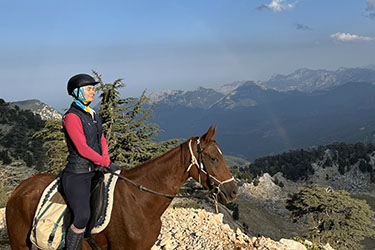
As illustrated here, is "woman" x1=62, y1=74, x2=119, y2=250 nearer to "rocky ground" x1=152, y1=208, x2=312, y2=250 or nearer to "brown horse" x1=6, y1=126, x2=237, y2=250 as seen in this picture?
"brown horse" x1=6, y1=126, x2=237, y2=250

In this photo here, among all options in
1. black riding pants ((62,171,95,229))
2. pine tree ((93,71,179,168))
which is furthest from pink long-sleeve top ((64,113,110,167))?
pine tree ((93,71,179,168))

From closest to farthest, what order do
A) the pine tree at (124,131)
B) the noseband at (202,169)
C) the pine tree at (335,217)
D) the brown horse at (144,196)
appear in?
the brown horse at (144,196) → the noseband at (202,169) → the pine tree at (124,131) → the pine tree at (335,217)

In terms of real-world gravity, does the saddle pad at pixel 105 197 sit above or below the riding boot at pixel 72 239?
above

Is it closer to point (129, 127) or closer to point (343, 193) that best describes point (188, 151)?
point (129, 127)

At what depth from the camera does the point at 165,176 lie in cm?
433

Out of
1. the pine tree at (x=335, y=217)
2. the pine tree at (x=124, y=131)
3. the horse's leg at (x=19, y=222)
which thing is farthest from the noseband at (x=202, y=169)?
the pine tree at (x=335, y=217)

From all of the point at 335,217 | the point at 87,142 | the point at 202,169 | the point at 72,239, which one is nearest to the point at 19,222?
the point at 72,239

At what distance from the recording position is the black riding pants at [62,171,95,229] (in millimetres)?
3771

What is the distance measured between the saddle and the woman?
12 cm

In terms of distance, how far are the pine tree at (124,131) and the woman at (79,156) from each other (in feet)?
37.6

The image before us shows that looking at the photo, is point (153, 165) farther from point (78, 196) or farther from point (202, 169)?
point (78, 196)

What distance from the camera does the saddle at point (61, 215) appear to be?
155 inches

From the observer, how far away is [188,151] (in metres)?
4.25

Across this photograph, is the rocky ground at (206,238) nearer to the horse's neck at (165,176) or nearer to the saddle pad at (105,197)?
the horse's neck at (165,176)
